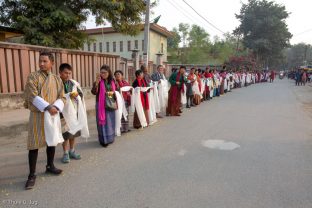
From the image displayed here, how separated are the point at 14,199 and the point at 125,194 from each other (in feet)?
4.42

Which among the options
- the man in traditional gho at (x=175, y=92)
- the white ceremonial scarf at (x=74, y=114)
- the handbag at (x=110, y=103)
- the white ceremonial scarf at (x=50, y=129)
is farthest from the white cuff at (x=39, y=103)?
the man in traditional gho at (x=175, y=92)

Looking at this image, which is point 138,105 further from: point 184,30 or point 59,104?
point 184,30

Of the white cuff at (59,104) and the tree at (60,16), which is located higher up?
the tree at (60,16)

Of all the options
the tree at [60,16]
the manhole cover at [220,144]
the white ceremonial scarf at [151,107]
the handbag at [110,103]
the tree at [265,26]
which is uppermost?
the tree at [265,26]

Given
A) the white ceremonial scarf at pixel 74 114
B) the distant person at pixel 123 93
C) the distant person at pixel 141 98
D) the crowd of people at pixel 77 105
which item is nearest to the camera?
the crowd of people at pixel 77 105

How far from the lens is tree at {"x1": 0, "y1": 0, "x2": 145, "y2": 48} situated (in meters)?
11.2

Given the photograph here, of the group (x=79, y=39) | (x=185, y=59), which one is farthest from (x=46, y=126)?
(x=185, y=59)

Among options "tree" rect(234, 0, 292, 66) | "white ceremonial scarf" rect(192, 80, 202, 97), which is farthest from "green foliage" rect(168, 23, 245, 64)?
"white ceremonial scarf" rect(192, 80, 202, 97)

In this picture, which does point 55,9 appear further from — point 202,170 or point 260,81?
point 260,81

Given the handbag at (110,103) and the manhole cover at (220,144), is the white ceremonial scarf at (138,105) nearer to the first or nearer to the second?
the handbag at (110,103)

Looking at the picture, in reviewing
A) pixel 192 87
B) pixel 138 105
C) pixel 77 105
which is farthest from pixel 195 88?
pixel 77 105

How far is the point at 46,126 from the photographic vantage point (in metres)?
3.53

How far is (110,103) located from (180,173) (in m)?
2.18

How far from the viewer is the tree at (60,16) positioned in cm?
1120
